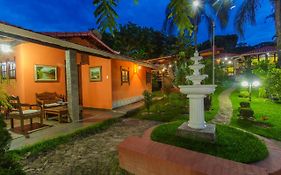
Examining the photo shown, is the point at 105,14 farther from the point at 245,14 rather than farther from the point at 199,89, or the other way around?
the point at 245,14

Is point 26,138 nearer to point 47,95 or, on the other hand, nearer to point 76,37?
point 47,95

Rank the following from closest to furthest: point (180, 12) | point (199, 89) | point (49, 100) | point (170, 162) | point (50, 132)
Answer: point (180, 12)
point (170, 162)
point (199, 89)
point (50, 132)
point (49, 100)

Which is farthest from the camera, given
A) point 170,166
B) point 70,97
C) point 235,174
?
point 70,97

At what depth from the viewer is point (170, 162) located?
2508mm

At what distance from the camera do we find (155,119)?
284 inches

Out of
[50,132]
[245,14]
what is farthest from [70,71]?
[245,14]

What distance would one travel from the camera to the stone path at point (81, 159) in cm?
323

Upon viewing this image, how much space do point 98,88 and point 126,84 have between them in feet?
6.40

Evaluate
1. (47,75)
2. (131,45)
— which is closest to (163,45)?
(131,45)

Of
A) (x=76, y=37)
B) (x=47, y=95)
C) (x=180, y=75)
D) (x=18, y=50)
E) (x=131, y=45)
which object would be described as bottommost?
(x=47, y=95)

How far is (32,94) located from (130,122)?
4711mm

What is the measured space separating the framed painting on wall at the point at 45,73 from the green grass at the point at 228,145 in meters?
6.50

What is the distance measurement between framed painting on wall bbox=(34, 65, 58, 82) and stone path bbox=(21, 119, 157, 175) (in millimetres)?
4713

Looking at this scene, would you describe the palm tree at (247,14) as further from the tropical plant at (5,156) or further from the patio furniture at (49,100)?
the tropical plant at (5,156)
